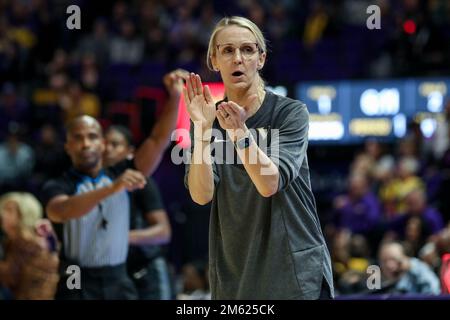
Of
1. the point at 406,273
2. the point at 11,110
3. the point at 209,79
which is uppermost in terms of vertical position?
the point at 209,79

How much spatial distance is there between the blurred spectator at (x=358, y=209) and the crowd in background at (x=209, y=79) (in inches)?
0.6

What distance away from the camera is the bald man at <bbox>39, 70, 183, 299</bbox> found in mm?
5996

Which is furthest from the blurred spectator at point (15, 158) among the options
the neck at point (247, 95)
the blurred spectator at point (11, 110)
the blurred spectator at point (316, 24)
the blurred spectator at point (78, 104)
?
the neck at point (247, 95)

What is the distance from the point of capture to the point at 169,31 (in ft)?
50.4

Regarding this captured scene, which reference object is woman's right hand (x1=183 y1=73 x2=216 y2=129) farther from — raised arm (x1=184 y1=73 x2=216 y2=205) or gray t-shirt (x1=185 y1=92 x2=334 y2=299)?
gray t-shirt (x1=185 y1=92 x2=334 y2=299)

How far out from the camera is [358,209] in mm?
11523

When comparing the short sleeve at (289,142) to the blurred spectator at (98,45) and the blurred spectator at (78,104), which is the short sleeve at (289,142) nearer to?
the blurred spectator at (78,104)

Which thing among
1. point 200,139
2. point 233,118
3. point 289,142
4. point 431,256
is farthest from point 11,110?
point 233,118

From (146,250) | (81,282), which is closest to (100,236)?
(81,282)

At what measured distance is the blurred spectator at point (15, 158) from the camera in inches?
531

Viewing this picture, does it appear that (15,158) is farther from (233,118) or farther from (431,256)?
(233,118)

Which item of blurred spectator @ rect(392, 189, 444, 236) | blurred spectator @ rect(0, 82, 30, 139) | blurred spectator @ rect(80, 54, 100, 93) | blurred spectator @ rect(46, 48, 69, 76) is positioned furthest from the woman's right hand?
blurred spectator @ rect(46, 48, 69, 76)

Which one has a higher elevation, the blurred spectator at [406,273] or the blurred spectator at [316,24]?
the blurred spectator at [316,24]

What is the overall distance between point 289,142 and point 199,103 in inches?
16.7
